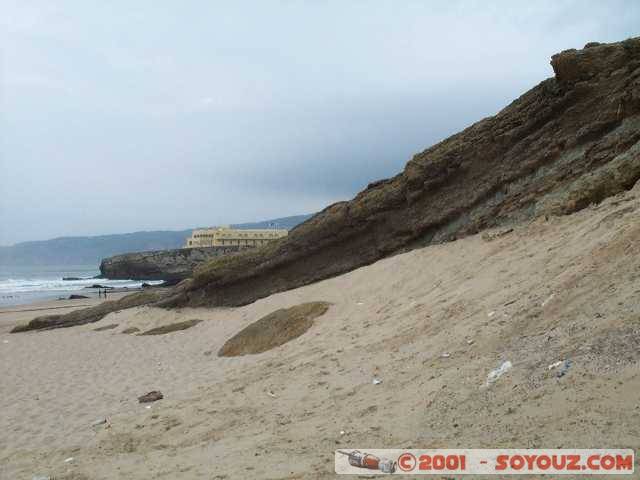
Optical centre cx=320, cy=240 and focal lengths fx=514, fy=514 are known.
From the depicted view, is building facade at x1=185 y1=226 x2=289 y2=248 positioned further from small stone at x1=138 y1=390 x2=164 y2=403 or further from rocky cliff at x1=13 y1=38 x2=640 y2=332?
small stone at x1=138 y1=390 x2=164 y2=403

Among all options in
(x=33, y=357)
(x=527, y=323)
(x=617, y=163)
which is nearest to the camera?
(x=527, y=323)

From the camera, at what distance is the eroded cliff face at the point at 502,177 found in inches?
403

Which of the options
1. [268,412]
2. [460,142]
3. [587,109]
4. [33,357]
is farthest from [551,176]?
[33,357]

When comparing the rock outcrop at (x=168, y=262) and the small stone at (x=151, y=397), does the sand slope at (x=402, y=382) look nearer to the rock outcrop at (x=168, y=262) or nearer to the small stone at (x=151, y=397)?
the small stone at (x=151, y=397)

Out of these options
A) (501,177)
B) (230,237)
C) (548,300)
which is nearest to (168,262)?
(230,237)

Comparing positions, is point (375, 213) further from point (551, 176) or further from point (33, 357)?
point (33, 357)

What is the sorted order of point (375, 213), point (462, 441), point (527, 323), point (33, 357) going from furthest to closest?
point (375, 213) < point (33, 357) < point (527, 323) < point (462, 441)

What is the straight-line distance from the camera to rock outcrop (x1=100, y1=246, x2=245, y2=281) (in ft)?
181

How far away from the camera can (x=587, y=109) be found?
11.2 meters

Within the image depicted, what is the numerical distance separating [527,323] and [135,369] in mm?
7959

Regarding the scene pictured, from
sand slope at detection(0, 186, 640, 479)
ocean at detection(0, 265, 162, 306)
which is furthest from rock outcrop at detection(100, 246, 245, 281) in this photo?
sand slope at detection(0, 186, 640, 479)

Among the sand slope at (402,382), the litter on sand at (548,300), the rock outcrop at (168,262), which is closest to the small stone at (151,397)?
the sand slope at (402,382)

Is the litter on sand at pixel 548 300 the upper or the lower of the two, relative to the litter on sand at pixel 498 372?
upper

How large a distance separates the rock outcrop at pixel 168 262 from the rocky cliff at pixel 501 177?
39.1m
